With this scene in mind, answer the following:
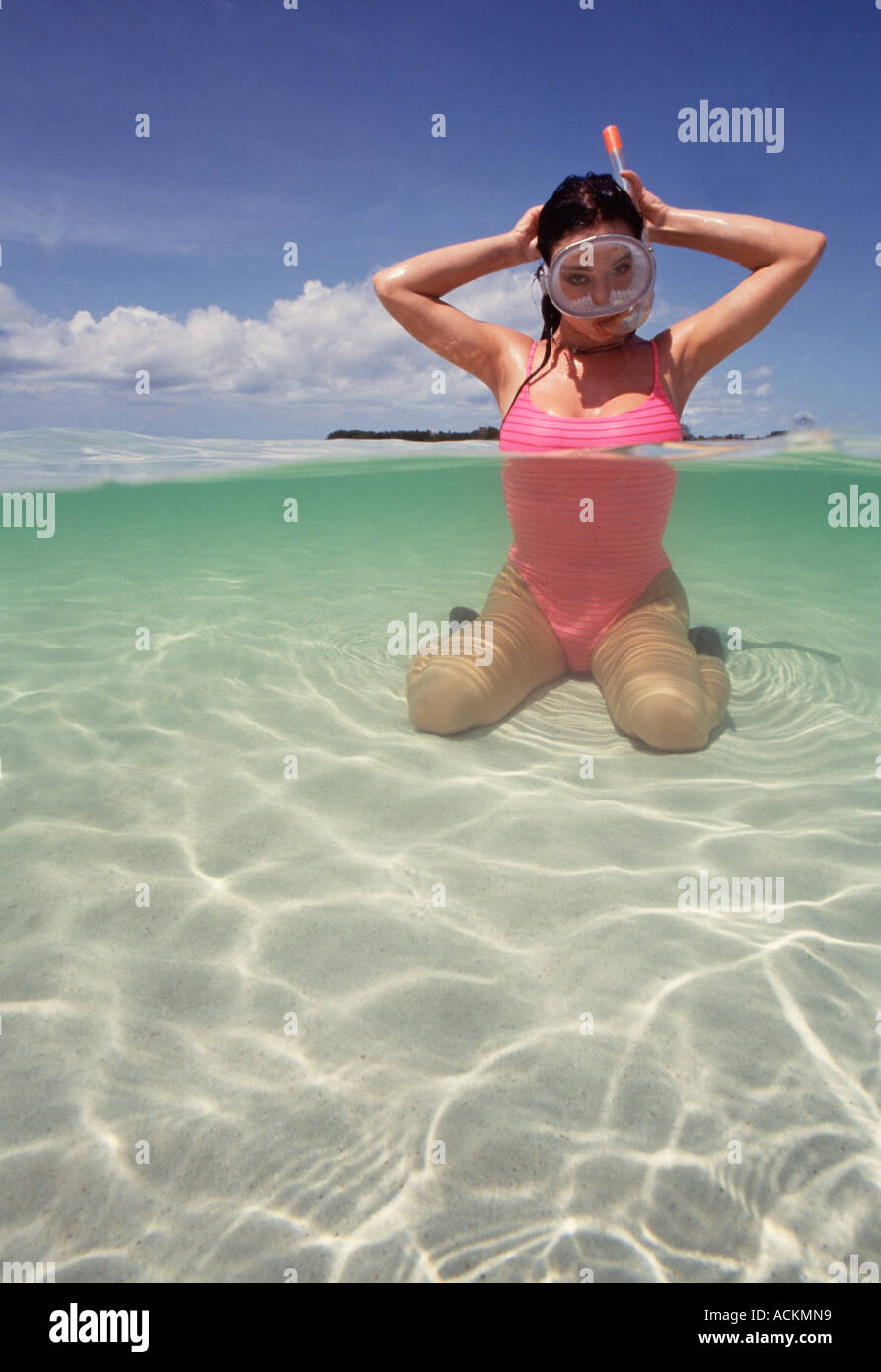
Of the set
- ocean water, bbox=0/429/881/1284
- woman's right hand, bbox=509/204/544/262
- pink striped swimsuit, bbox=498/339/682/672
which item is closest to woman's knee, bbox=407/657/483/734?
ocean water, bbox=0/429/881/1284

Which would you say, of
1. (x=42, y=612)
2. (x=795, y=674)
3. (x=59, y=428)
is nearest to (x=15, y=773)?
(x=42, y=612)

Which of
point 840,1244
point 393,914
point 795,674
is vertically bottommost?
point 840,1244

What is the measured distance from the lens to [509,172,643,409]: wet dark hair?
3631 mm

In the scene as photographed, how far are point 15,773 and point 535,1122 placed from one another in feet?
11.1

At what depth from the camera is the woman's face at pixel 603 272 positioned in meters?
3.53

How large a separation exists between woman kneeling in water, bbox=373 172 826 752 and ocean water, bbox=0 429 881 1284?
391 mm

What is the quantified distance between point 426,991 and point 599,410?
10.6ft

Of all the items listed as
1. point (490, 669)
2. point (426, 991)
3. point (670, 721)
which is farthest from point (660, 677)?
point (426, 991)

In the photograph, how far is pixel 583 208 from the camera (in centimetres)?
364

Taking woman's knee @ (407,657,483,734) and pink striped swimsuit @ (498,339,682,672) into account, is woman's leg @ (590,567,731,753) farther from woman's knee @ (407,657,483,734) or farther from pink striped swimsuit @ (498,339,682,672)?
woman's knee @ (407,657,483,734)

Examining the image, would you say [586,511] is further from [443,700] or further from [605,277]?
[443,700]

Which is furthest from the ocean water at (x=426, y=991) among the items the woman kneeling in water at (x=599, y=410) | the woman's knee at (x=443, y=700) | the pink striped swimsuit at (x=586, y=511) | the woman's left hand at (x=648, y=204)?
the woman's left hand at (x=648, y=204)

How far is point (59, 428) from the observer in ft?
31.6
